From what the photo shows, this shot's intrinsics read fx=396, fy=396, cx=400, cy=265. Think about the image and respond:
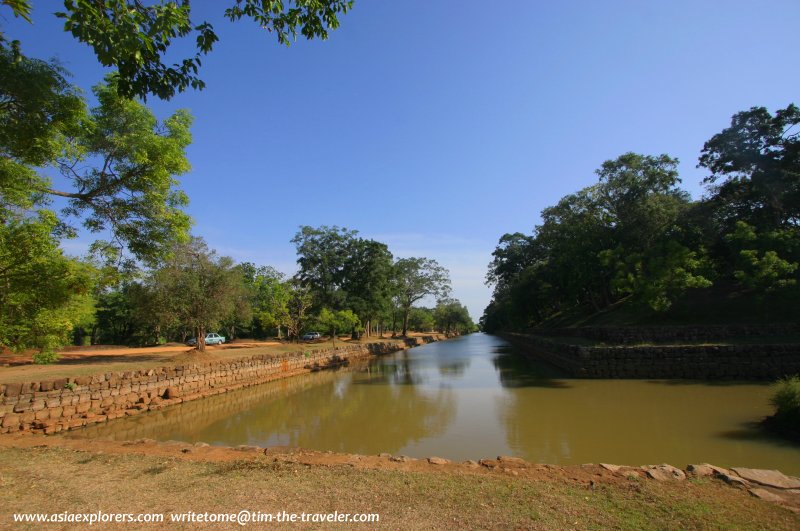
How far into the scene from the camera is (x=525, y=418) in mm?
10602

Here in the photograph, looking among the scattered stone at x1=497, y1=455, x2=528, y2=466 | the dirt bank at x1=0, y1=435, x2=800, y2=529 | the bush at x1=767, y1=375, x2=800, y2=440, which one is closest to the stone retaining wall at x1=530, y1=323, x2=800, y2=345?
the bush at x1=767, y1=375, x2=800, y2=440

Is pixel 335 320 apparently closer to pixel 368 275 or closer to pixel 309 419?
pixel 368 275

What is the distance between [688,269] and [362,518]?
22.2 meters

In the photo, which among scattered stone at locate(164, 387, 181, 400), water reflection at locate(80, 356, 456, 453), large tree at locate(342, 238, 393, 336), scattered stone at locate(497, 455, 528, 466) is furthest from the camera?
large tree at locate(342, 238, 393, 336)

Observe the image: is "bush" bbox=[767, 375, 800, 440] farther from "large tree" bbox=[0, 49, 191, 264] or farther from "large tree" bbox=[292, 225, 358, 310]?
"large tree" bbox=[292, 225, 358, 310]

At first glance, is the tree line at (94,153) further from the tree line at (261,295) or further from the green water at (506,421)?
the tree line at (261,295)

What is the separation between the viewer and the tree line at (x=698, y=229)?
18234 millimetres

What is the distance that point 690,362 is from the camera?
52.9ft

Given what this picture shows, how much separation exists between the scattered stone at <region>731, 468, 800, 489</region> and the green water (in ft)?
6.11

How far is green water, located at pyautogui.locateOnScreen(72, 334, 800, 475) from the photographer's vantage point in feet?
25.3

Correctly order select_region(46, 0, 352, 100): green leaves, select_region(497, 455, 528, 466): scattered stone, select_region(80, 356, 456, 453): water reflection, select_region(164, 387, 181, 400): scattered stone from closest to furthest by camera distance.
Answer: select_region(46, 0, 352, 100): green leaves, select_region(497, 455, 528, 466): scattered stone, select_region(80, 356, 456, 453): water reflection, select_region(164, 387, 181, 400): scattered stone

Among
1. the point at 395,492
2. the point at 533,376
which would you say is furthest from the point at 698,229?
the point at 395,492

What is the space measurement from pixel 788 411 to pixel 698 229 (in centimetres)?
1792

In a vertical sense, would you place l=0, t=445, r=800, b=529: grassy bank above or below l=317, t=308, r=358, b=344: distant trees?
below
